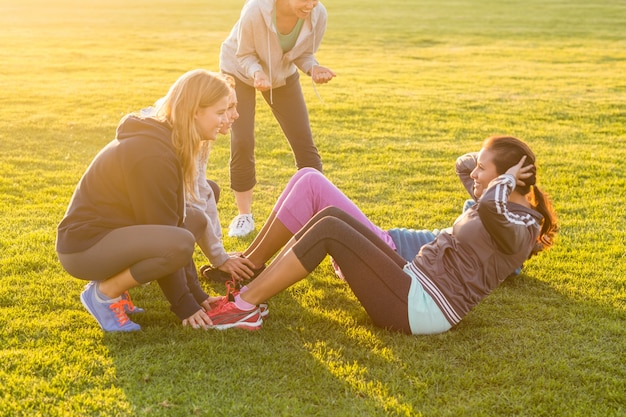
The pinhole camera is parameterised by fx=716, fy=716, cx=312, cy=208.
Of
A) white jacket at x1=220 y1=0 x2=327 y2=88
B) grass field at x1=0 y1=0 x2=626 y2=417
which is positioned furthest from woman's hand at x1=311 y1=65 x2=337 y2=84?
grass field at x1=0 y1=0 x2=626 y2=417

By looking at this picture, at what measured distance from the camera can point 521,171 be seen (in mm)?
4398

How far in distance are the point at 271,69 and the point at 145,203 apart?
2.54 m

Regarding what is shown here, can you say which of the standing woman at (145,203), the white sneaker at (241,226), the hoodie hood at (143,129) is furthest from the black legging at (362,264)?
the white sneaker at (241,226)

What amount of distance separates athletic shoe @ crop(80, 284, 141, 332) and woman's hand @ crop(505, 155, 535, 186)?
99.0 inches

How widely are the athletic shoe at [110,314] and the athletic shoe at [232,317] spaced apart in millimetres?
492

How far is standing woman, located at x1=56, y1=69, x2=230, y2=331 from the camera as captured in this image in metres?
4.14

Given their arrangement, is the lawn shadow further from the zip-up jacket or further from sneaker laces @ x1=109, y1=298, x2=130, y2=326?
the zip-up jacket

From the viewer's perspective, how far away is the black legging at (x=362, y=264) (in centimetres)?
429

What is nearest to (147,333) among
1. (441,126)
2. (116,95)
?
(441,126)

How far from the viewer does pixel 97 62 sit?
20.8 metres

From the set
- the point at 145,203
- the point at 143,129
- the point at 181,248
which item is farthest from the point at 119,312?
the point at 143,129

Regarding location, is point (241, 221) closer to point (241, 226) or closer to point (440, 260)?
point (241, 226)

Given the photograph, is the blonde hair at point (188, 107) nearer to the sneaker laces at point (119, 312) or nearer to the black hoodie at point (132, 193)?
the black hoodie at point (132, 193)

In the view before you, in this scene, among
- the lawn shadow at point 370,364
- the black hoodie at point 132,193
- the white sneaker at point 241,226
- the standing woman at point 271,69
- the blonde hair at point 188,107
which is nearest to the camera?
the lawn shadow at point 370,364
